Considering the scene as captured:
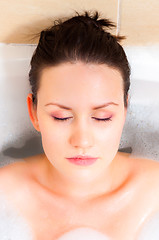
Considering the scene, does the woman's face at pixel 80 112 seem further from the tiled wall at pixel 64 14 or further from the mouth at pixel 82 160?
the tiled wall at pixel 64 14

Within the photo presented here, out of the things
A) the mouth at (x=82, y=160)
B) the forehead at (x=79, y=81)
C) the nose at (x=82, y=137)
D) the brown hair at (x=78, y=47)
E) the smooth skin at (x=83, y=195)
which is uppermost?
the brown hair at (x=78, y=47)

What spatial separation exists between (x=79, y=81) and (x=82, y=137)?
0.15 metres

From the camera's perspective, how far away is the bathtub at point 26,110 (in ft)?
3.98

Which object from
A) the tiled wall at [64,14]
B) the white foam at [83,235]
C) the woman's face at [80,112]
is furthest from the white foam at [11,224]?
the tiled wall at [64,14]

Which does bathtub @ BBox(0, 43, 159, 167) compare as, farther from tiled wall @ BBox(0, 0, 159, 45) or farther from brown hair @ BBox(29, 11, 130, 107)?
brown hair @ BBox(29, 11, 130, 107)

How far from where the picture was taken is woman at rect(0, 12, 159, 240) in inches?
35.5

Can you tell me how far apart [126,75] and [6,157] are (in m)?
0.65

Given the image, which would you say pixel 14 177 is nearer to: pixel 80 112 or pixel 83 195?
pixel 83 195

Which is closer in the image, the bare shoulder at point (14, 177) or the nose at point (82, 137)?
the nose at point (82, 137)

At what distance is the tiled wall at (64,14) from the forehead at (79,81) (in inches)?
11.7

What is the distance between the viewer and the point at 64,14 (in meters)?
1.13

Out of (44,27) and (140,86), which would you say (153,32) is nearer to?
(140,86)

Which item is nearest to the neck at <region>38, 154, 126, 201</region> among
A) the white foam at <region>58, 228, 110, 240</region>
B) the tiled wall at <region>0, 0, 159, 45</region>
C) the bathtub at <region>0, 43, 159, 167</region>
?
the white foam at <region>58, 228, 110, 240</region>

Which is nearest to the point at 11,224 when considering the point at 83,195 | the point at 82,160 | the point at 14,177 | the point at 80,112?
the point at 14,177
